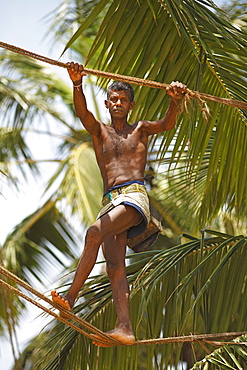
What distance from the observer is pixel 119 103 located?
459cm

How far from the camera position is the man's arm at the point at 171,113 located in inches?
170

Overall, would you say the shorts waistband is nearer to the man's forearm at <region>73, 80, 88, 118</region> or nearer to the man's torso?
the man's torso

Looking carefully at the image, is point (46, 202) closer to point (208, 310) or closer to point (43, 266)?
point (43, 266)

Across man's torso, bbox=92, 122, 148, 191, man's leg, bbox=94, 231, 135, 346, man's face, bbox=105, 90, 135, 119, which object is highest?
man's face, bbox=105, 90, 135, 119

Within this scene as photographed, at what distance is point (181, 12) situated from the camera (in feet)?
15.5

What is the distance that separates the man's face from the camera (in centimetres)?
459

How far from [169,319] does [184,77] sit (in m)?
1.59

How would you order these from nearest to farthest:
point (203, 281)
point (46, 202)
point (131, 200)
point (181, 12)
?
point (131, 200) < point (181, 12) < point (203, 281) < point (46, 202)

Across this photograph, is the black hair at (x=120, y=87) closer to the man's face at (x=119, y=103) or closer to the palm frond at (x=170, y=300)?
the man's face at (x=119, y=103)

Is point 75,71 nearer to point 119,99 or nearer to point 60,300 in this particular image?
point 119,99

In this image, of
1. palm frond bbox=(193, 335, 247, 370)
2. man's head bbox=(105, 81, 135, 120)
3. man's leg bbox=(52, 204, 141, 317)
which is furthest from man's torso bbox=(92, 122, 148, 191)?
palm frond bbox=(193, 335, 247, 370)

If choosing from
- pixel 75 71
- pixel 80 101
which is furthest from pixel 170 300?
pixel 75 71

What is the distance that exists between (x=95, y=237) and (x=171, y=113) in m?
0.83

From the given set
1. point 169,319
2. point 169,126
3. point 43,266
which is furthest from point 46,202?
point 169,126
